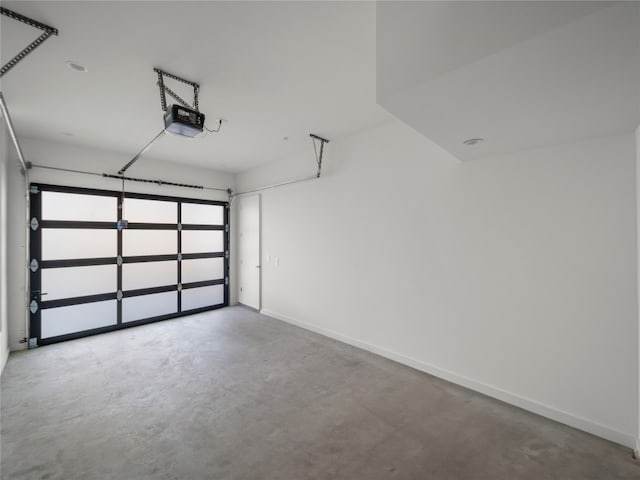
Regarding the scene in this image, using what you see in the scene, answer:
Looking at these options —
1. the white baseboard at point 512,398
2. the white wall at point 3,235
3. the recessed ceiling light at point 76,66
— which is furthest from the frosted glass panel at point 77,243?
the white baseboard at point 512,398

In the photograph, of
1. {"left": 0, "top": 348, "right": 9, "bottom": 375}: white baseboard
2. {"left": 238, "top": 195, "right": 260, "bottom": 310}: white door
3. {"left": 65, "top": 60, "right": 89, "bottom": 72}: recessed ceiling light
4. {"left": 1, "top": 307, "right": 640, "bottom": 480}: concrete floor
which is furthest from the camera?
{"left": 238, "top": 195, "right": 260, "bottom": 310}: white door

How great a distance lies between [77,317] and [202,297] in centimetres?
190

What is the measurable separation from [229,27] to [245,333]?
3.78 meters

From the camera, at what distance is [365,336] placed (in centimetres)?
372

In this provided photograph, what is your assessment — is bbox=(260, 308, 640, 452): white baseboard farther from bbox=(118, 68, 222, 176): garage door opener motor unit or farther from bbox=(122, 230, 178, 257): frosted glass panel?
bbox=(122, 230, 178, 257): frosted glass panel

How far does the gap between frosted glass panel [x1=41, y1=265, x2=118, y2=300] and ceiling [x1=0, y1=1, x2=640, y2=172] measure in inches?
77.6

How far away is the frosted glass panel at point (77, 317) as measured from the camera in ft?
13.0

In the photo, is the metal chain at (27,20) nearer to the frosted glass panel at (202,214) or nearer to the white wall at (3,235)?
the white wall at (3,235)

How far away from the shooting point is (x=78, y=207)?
13.7ft

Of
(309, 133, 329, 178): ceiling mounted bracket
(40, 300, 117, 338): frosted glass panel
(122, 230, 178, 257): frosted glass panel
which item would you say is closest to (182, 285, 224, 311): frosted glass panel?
(122, 230, 178, 257): frosted glass panel

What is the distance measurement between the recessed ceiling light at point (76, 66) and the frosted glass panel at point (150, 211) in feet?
8.89

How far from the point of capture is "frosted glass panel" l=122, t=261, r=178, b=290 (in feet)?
15.2

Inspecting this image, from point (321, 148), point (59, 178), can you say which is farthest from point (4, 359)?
point (321, 148)

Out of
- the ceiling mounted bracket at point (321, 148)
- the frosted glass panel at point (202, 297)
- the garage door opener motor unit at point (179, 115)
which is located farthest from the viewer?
the frosted glass panel at point (202, 297)
